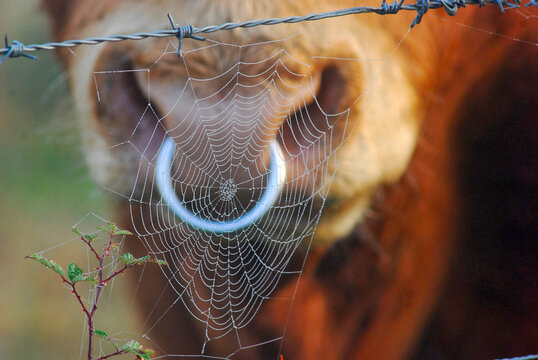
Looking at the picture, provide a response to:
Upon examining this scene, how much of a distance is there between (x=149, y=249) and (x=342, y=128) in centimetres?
76

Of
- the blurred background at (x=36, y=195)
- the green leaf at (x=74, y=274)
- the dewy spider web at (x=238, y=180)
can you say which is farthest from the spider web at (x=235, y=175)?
the green leaf at (x=74, y=274)

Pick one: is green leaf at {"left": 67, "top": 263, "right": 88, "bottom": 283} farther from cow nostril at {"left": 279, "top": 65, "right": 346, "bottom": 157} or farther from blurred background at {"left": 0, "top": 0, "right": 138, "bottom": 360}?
cow nostril at {"left": 279, "top": 65, "right": 346, "bottom": 157}

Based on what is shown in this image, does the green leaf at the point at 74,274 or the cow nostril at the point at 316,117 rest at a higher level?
the cow nostril at the point at 316,117

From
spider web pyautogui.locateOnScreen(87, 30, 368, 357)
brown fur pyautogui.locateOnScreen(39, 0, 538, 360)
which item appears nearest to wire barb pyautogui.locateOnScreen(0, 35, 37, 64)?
spider web pyautogui.locateOnScreen(87, 30, 368, 357)

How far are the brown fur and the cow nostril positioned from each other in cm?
5

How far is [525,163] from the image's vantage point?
237 cm

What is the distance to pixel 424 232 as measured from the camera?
2.28 meters

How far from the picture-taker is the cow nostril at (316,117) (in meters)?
2.04

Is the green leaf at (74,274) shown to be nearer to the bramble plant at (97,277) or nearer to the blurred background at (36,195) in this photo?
the bramble plant at (97,277)

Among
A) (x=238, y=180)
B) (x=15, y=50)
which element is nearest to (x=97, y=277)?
(x=238, y=180)

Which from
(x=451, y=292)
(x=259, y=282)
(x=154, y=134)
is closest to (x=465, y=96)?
(x=451, y=292)

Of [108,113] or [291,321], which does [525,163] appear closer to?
[291,321]

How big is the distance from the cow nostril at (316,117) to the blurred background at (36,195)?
677 mm

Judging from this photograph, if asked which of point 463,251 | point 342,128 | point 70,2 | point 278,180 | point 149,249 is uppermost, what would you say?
point 70,2
